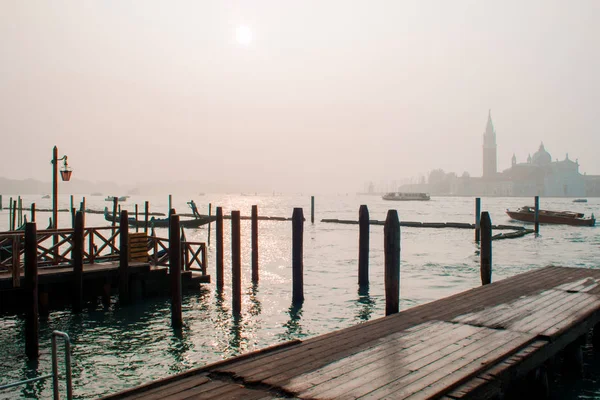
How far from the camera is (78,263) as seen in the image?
12484 mm

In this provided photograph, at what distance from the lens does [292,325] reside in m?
12.2

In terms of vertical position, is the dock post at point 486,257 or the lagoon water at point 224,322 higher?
the dock post at point 486,257

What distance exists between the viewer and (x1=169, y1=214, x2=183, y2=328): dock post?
1081 centimetres

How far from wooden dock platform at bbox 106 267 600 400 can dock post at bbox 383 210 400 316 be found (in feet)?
4.27

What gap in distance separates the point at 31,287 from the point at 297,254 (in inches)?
251

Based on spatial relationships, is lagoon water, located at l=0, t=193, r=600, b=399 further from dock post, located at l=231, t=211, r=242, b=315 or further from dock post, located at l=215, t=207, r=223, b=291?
dock post, located at l=215, t=207, r=223, b=291

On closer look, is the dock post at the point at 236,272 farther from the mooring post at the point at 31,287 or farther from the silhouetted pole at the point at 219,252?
the mooring post at the point at 31,287

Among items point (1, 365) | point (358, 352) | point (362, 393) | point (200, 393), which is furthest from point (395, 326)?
point (1, 365)

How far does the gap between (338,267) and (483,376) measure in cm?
1760

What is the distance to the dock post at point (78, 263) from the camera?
1223 cm

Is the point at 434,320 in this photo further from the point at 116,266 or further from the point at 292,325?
the point at 116,266

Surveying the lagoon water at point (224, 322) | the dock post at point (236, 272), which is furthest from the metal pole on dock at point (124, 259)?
the dock post at point (236, 272)

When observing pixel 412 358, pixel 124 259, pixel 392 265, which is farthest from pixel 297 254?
pixel 412 358

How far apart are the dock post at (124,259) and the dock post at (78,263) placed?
0.93 m
